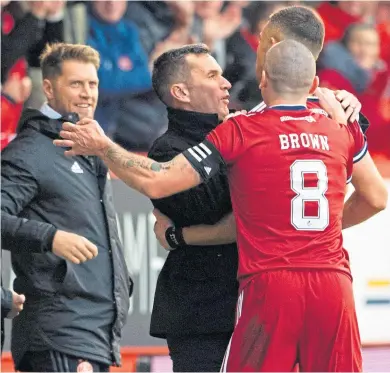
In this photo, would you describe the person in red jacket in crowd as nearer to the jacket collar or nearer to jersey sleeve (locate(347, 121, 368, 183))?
the jacket collar

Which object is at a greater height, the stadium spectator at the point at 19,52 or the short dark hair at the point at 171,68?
the stadium spectator at the point at 19,52

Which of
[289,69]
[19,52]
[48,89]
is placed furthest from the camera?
[19,52]

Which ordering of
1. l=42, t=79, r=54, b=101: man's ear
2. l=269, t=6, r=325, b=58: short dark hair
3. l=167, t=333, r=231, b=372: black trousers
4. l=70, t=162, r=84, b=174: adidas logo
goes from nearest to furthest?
1. l=167, t=333, r=231, b=372: black trousers
2. l=269, t=6, r=325, b=58: short dark hair
3. l=70, t=162, r=84, b=174: adidas logo
4. l=42, t=79, r=54, b=101: man's ear

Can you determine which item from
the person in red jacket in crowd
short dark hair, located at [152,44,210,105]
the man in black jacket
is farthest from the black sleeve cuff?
the person in red jacket in crowd

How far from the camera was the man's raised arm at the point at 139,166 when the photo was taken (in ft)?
15.8

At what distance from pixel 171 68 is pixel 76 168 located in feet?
2.53

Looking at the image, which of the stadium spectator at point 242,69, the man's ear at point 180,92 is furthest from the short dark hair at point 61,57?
the stadium spectator at point 242,69

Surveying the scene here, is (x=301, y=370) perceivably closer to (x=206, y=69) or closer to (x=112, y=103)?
(x=206, y=69)

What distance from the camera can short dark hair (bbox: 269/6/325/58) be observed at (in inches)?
208

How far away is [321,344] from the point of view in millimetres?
4727

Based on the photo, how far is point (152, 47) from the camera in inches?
→ 412

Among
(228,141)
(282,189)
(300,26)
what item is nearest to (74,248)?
(228,141)

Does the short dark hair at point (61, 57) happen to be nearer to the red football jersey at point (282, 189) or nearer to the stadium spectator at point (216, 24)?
the red football jersey at point (282, 189)

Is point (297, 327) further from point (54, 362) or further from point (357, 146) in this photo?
point (54, 362)
